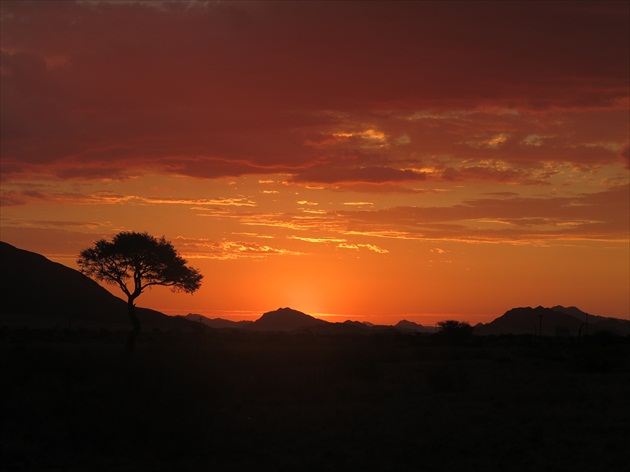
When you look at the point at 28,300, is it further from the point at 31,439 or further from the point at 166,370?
the point at 31,439

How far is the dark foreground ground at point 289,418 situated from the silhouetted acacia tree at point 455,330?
150 feet

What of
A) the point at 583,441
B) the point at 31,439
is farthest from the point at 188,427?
the point at 583,441

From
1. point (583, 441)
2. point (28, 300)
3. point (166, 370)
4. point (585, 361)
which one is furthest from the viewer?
point (28, 300)

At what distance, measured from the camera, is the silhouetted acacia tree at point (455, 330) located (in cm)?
8450

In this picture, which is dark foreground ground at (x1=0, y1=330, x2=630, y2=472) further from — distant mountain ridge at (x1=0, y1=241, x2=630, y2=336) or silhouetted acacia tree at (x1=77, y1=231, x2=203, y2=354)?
distant mountain ridge at (x1=0, y1=241, x2=630, y2=336)

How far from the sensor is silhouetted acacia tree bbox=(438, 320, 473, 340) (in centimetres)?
8450

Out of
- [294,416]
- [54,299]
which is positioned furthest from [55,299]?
[294,416]

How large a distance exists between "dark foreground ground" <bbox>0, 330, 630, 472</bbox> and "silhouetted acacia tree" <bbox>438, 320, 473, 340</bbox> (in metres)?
45.6

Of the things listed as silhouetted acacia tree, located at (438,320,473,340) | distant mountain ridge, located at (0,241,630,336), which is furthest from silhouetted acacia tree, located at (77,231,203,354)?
distant mountain ridge, located at (0,241,630,336)

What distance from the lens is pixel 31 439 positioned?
20312mm

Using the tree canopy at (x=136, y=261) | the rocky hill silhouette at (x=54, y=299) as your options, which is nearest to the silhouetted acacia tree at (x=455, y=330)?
the tree canopy at (x=136, y=261)

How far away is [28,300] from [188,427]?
13857 centimetres

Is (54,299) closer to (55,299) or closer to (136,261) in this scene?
(55,299)

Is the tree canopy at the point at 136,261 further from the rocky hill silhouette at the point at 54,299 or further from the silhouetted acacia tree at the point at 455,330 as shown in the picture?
the rocky hill silhouette at the point at 54,299
